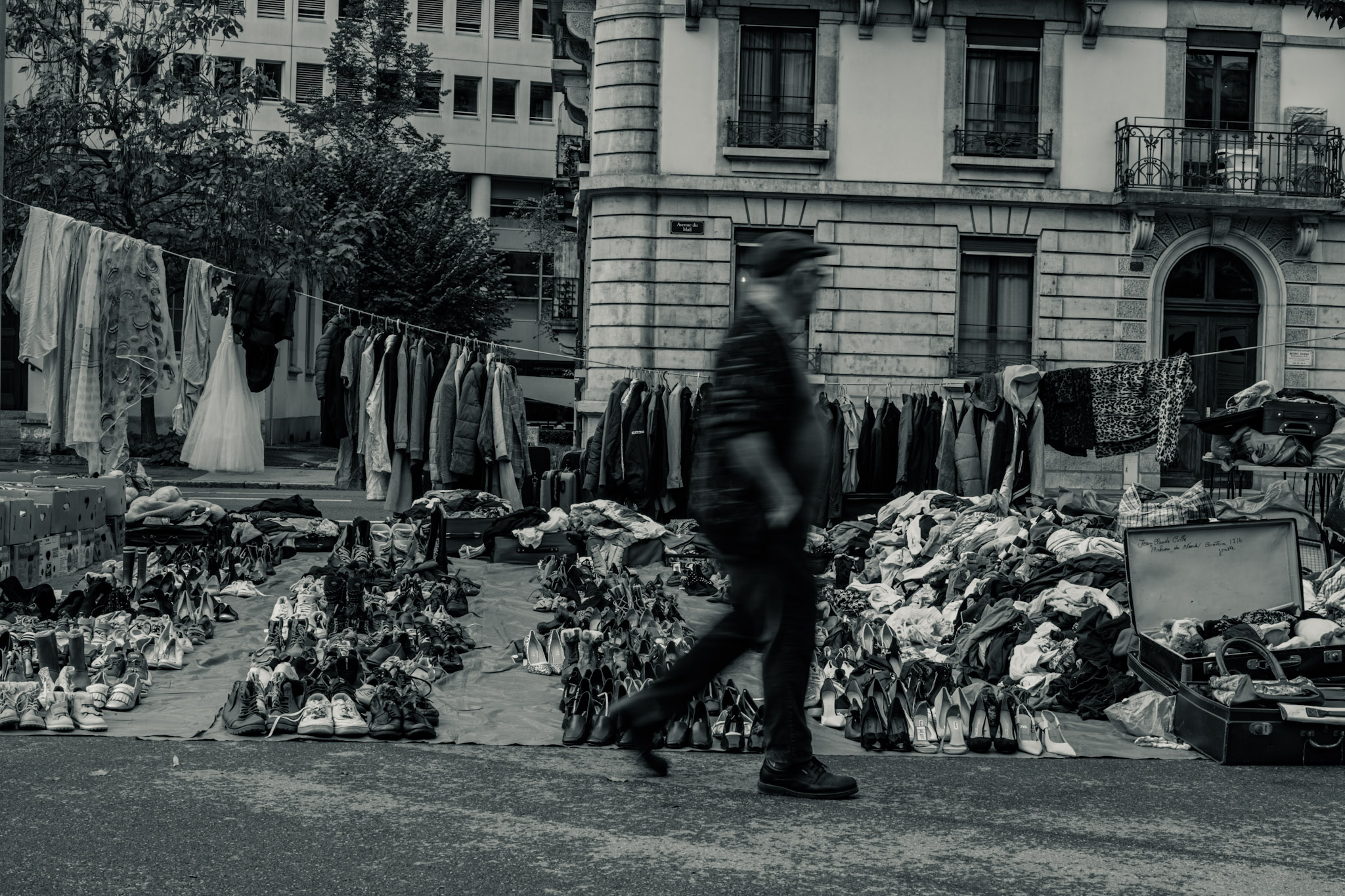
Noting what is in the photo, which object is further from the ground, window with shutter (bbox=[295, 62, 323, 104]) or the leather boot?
window with shutter (bbox=[295, 62, 323, 104])

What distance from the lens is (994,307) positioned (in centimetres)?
2247

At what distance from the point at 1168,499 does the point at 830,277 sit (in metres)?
11.9

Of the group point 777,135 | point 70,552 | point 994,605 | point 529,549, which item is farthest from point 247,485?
point 994,605

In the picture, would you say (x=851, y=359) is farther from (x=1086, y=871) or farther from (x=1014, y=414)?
(x=1086, y=871)

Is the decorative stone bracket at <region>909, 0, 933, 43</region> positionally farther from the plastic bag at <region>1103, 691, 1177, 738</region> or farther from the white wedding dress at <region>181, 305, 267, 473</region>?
the plastic bag at <region>1103, 691, 1177, 738</region>

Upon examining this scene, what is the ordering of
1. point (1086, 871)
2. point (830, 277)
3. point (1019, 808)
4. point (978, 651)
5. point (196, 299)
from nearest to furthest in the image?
1. point (1086, 871)
2. point (1019, 808)
3. point (978, 651)
4. point (196, 299)
5. point (830, 277)

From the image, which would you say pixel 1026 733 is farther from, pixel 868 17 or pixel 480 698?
pixel 868 17

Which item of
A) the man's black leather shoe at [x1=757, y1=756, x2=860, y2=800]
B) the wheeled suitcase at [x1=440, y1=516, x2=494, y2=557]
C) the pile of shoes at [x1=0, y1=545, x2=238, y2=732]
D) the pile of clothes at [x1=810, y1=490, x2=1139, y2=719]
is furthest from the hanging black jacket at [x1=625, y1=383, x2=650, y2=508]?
the man's black leather shoe at [x1=757, y1=756, x2=860, y2=800]

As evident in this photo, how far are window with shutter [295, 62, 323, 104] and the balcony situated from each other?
117 feet

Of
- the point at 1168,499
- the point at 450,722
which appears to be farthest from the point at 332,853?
the point at 1168,499

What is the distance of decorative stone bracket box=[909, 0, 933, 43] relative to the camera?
→ 21938 millimetres

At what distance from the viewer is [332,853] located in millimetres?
4398

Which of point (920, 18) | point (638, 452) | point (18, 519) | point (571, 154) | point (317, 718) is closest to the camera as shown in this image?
point (317, 718)

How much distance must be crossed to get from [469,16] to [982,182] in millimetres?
35037
